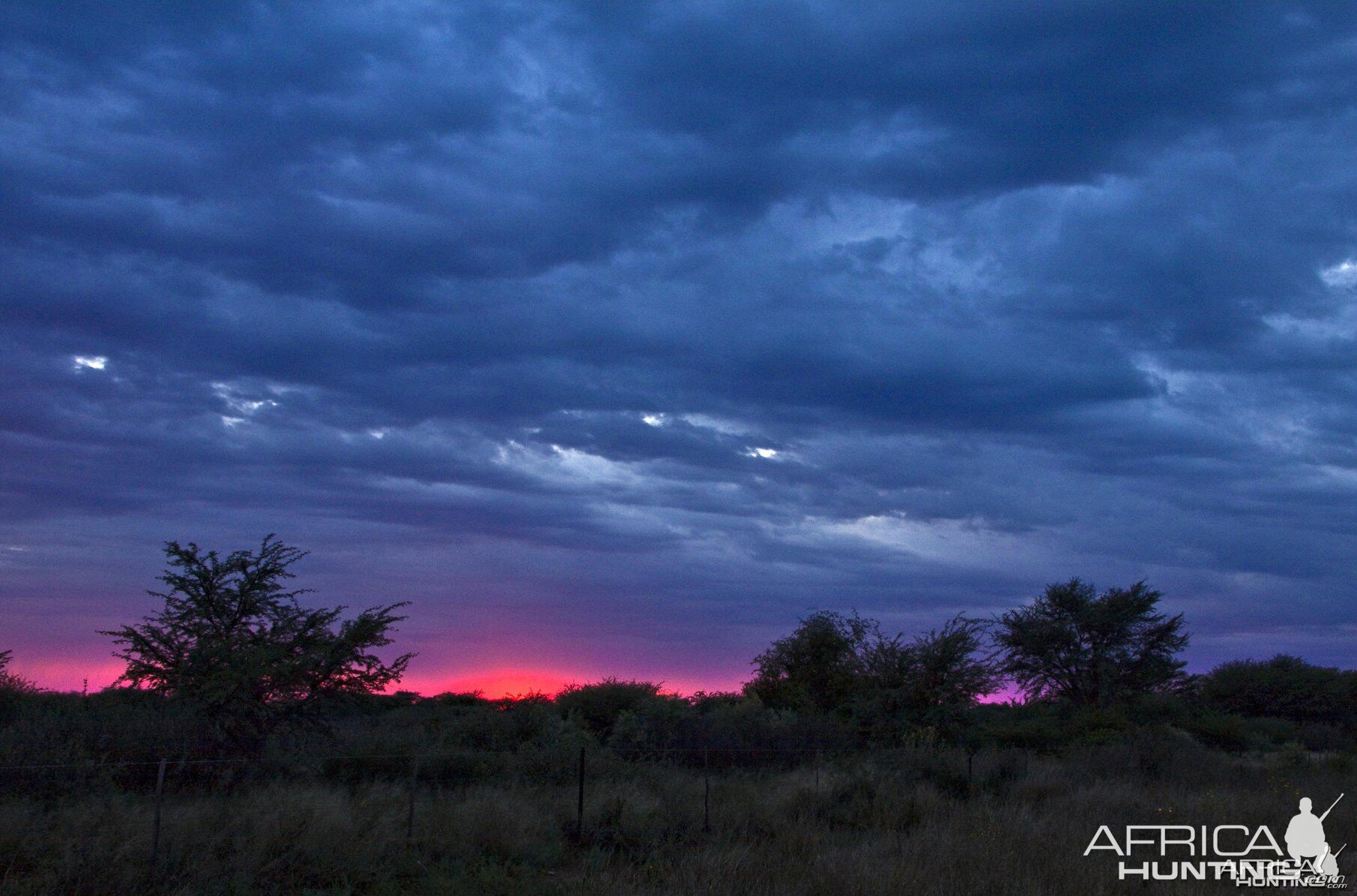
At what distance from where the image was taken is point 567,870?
15.9 m

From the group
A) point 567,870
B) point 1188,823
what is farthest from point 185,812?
Result: point 1188,823

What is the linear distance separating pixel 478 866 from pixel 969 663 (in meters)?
24.3

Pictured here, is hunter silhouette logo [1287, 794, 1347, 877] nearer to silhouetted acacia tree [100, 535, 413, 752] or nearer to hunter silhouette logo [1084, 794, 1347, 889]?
hunter silhouette logo [1084, 794, 1347, 889]

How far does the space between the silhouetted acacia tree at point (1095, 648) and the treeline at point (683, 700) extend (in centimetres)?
8

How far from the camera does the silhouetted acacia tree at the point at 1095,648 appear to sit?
163 ft

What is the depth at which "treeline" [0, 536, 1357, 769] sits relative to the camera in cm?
2073

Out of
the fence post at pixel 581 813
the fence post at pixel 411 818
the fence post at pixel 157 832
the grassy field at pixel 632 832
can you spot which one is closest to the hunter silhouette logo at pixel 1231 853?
the grassy field at pixel 632 832

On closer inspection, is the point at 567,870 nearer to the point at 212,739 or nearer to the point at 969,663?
the point at 212,739

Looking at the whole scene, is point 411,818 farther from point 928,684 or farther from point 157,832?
point 928,684

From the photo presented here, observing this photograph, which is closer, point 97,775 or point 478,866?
point 478,866

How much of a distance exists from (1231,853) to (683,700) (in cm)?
1923

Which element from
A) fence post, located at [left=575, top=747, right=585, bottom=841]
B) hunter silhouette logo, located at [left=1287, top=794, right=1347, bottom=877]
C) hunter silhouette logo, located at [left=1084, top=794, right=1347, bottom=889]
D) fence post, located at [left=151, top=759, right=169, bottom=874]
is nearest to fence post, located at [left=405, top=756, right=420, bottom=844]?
fence post, located at [left=575, top=747, right=585, bottom=841]

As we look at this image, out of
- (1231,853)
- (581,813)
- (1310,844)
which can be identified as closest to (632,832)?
(581,813)

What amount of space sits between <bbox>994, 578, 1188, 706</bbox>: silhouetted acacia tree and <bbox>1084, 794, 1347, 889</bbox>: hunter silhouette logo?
30.5 meters
